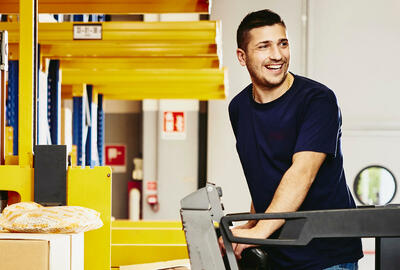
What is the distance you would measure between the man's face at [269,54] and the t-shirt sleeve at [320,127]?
164mm

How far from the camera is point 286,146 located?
1.92 m

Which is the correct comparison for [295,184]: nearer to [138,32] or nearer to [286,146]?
[286,146]

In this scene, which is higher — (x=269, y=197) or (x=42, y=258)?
(x=269, y=197)

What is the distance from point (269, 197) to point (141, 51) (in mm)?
1641

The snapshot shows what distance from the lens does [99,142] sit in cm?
543

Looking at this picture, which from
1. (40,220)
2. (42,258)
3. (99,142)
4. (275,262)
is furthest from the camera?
(99,142)

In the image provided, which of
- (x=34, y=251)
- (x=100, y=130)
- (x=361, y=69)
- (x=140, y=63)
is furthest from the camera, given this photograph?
(x=361, y=69)

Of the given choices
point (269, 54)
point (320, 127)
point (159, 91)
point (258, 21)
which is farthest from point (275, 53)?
point (159, 91)

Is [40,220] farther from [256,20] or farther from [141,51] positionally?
[141,51]

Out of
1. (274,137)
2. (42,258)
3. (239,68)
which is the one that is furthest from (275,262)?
(239,68)

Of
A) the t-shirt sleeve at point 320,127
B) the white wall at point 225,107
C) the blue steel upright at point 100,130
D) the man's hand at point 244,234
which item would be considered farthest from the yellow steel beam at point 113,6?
the white wall at point 225,107

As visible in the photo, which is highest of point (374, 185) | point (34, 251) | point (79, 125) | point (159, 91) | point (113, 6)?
point (113, 6)

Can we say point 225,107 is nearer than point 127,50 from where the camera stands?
No

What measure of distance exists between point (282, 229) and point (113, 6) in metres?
2.08
